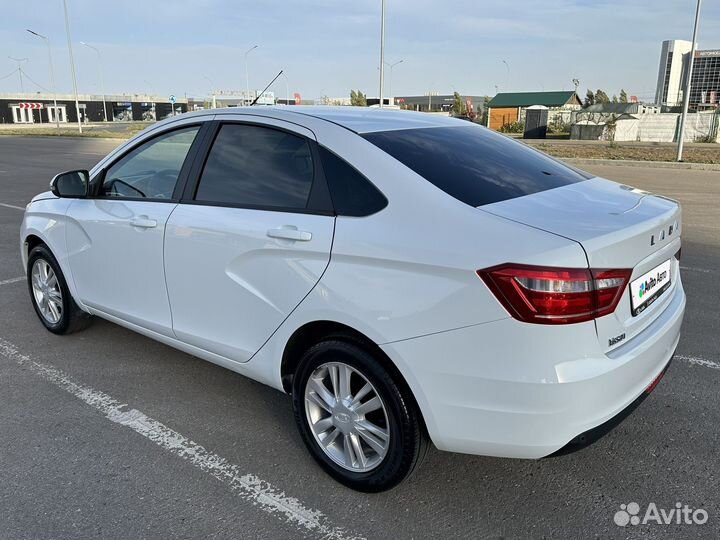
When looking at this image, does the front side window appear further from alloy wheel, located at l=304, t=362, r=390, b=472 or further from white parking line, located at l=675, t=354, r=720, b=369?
white parking line, located at l=675, t=354, r=720, b=369

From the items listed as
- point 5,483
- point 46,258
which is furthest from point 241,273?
point 46,258

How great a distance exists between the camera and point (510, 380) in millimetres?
2232

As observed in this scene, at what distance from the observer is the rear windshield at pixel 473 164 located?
8.77 ft

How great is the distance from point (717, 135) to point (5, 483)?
42.0 metres

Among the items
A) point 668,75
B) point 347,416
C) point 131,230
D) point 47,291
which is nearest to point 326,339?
point 347,416

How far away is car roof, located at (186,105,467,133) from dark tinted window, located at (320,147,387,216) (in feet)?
0.75

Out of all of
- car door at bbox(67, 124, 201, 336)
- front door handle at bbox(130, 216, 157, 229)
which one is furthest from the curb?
front door handle at bbox(130, 216, 157, 229)

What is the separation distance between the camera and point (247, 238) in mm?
2957

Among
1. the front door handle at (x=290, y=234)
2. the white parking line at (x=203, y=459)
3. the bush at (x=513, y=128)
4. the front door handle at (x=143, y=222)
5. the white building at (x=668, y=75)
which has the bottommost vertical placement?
the bush at (x=513, y=128)

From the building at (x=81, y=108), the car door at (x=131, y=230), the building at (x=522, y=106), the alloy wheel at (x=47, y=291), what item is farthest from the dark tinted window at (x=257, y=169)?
the building at (x=81, y=108)

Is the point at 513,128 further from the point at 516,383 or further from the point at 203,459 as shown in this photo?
the point at 516,383

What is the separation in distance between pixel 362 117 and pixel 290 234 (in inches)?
34.7

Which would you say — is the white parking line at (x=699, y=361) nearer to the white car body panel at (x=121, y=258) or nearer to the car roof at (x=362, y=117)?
the car roof at (x=362, y=117)

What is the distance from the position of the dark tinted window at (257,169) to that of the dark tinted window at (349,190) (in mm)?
118
